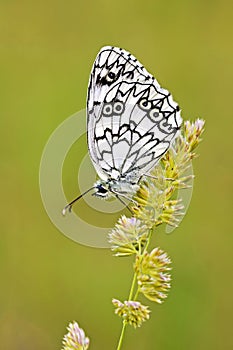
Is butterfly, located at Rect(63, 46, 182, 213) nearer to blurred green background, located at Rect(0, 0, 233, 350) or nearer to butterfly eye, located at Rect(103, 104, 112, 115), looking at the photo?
butterfly eye, located at Rect(103, 104, 112, 115)

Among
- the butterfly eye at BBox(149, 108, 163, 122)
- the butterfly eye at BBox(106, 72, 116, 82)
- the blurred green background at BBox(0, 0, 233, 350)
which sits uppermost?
the blurred green background at BBox(0, 0, 233, 350)

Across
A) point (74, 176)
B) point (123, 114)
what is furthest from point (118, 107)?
point (74, 176)

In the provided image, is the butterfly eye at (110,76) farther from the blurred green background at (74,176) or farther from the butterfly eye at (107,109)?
the blurred green background at (74,176)

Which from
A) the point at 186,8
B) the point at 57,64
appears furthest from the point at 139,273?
the point at 186,8

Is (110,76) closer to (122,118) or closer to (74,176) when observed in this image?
(122,118)

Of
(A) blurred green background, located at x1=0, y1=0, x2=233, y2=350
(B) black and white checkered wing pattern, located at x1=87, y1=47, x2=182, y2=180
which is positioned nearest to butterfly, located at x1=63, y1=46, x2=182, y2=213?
(B) black and white checkered wing pattern, located at x1=87, y1=47, x2=182, y2=180

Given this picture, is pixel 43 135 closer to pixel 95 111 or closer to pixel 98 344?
pixel 98 344
